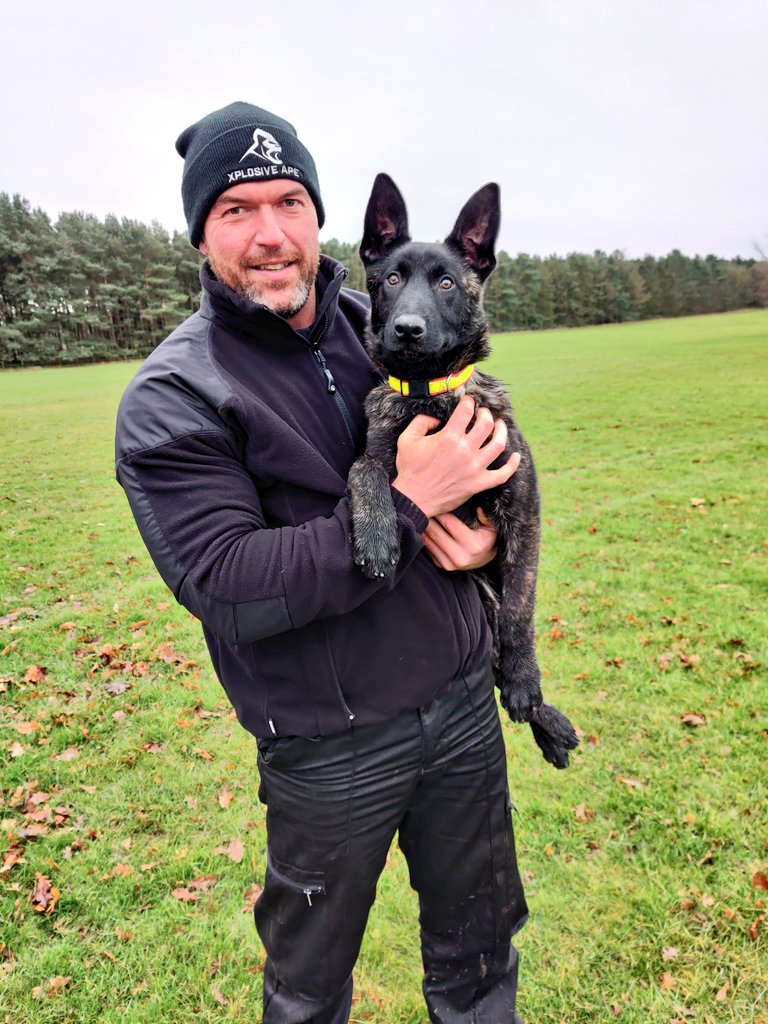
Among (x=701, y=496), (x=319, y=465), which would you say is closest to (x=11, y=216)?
(x=701, y=496)

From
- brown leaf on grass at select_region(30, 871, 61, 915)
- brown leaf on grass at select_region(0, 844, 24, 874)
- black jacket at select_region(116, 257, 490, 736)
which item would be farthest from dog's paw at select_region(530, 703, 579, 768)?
brown leaf on grass at select_region(0, 844, 24, 874)

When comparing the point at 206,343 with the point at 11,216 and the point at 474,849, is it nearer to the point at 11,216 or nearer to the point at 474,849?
the point at 474,849

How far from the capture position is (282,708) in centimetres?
197

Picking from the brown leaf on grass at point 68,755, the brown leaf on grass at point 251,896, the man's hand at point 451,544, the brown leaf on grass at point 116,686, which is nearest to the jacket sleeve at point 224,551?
the man's hand at point 451,544

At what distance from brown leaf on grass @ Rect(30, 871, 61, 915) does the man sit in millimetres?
1965

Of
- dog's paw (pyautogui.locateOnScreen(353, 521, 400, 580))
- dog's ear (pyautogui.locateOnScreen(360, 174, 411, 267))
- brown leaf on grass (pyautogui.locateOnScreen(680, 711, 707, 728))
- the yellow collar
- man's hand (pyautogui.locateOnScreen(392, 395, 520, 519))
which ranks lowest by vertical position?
brown leaf on grass (pyautogui.locateOnScreen(680, 711, 707, 728))

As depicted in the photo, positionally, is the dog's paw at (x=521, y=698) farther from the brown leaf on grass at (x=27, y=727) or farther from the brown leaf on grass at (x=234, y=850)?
the brown leaf on grass at (x=27, y=727)

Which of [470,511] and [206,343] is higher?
[206,343]

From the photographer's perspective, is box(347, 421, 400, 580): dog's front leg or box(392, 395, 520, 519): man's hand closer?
box(347, 421, 400, 580): dog's front leg

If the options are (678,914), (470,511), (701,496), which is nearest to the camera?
(470,511)

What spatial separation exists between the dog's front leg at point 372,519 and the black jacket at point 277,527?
0.11ft

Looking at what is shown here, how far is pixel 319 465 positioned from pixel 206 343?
1.72 feet

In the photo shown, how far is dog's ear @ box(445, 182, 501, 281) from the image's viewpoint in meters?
2.95

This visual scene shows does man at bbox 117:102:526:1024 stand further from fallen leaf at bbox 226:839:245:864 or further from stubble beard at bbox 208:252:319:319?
fallen leaf at bbox 226:839:245:864
